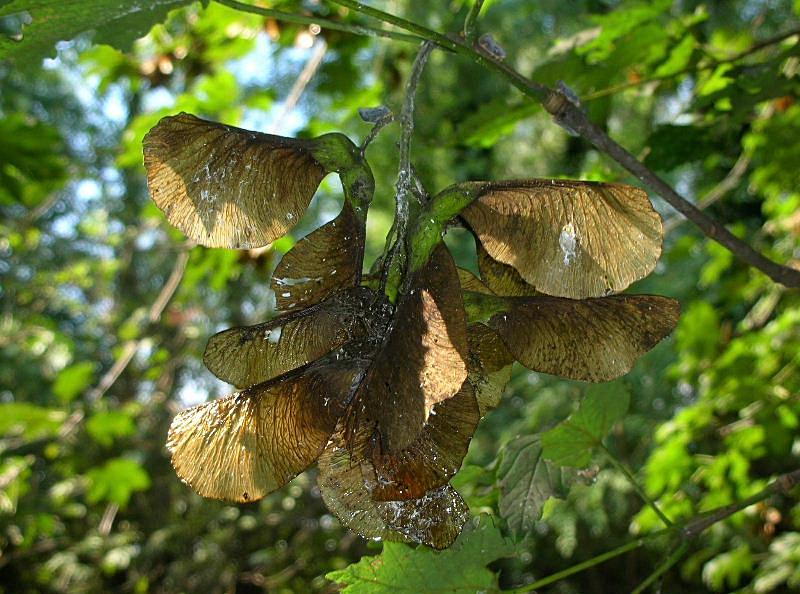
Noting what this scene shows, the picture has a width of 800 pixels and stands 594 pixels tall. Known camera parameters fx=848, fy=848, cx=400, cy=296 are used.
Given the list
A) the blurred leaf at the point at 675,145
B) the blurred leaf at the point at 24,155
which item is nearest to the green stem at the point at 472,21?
the blurred leaf at the point at 675,145

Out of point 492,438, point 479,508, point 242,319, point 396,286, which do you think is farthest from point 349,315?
point 242,319

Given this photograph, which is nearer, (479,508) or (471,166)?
(479,508)

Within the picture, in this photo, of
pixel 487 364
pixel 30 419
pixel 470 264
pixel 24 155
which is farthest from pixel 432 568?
pixel 470 264

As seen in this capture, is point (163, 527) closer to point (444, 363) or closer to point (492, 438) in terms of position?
point (492, 438)

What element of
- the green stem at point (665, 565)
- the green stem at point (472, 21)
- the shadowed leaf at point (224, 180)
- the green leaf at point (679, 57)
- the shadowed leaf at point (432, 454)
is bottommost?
the green stem at point (665, 565)

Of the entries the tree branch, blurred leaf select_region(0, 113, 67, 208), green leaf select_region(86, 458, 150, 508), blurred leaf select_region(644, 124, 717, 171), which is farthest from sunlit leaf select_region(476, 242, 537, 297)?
green leaf select_region(86, 458, 150, 508)

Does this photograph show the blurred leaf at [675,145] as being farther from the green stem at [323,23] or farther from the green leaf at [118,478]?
the green leaf at [118,478]
